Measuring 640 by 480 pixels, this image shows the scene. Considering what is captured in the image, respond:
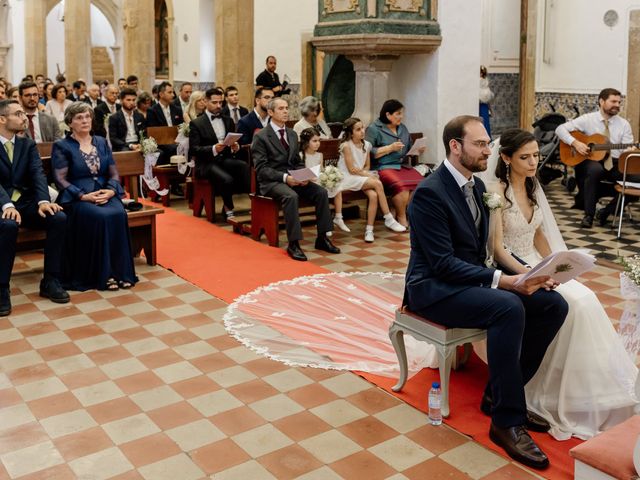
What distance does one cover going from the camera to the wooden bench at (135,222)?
699cm

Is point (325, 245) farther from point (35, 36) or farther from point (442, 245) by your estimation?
point (35, 36)

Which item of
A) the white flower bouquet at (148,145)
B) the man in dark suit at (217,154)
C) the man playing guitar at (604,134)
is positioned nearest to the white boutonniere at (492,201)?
the man in dark suit at (217,154)

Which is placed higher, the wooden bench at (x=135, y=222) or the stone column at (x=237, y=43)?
the stone column at (x=237, y=43)

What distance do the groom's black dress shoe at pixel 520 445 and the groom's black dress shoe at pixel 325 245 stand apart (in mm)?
4224

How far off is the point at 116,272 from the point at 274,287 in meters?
1.37

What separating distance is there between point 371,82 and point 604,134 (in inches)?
119

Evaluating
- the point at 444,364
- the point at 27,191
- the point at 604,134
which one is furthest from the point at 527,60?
A: the point at 444,364

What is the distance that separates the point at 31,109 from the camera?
8664 millimetres

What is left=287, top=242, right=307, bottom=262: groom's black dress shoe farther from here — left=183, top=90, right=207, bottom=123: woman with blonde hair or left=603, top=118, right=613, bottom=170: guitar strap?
left=183, top=90, right=207, bottom=123: woman with blonde hair

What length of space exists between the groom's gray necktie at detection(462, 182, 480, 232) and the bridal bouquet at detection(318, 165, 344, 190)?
4146mm

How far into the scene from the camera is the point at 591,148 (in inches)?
377

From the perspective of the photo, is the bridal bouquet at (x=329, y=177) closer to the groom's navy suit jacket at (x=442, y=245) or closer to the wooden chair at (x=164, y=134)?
the wooden chair at (x=164, y=134)

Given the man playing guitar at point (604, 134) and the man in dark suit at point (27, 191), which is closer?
the man in dark suit at point (27, 191)

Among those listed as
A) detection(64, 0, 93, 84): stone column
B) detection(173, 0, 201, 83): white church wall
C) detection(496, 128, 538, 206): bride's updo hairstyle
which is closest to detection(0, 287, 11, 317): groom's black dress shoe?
detection(496, 128, 538, 206): bride's updo hairstyle
